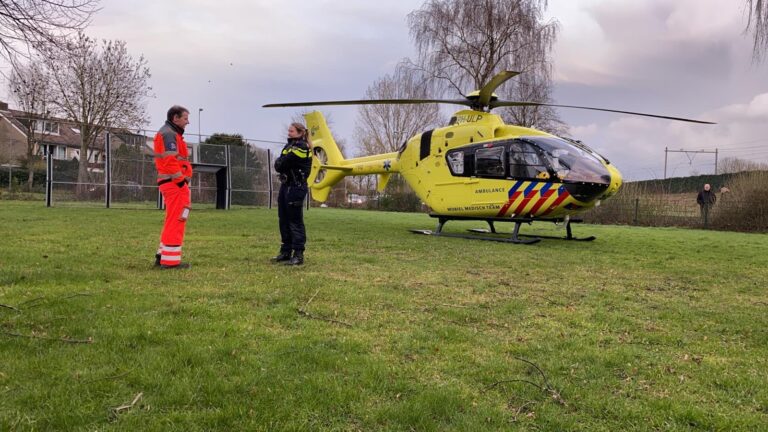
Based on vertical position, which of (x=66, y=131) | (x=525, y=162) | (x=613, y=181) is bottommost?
(x=613, y=181)

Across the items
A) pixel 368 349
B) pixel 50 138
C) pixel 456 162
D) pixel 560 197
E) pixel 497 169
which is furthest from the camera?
pixel 50 138

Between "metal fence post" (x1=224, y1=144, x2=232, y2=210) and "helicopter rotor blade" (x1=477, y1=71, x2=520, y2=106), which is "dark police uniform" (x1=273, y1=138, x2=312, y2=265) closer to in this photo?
"helicopter rotor blade" (x1=477, y1=71, x2=520, y2=106)

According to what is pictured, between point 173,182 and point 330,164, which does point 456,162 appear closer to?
point 330,164

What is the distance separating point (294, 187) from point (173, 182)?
1489 mm

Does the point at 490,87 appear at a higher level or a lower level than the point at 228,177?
higher

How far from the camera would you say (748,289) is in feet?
18.7

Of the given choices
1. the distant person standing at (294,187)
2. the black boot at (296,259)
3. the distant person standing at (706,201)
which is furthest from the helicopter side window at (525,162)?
the distant person standing at (706,201)

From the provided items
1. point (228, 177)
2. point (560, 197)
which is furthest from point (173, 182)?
point (228, 177)

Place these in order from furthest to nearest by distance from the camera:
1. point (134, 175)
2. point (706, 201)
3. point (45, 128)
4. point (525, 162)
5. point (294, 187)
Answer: point (45, 128), point (134, 175), point (706, 201), point (525, 162), point (294, 187)

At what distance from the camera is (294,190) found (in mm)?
6566

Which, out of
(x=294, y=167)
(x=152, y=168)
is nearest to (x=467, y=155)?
(x=294, y=167)

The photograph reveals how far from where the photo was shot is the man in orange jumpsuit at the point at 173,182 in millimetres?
5754

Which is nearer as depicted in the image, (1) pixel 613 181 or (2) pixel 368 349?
(2) pixel 368 349

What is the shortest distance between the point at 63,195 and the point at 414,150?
16.0 m
